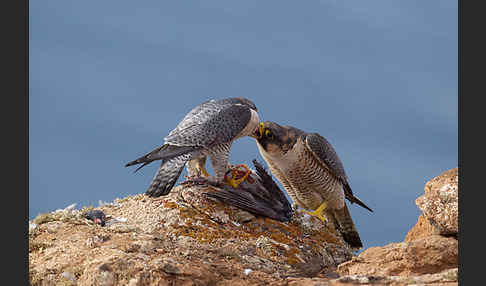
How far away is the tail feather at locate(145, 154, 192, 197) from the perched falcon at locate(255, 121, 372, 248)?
2.00 m

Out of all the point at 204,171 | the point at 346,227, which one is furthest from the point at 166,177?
the point at 346,227

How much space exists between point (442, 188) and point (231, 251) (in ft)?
8.77

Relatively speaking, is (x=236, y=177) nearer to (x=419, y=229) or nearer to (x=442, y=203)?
(x=442, y=203)

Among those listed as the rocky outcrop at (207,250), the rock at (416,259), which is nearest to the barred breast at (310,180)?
the rocky outcrop at (207,250)

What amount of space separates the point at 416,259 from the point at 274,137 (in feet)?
11.2

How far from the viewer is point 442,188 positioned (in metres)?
6.39

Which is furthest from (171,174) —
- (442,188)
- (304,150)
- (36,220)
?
(442,188)

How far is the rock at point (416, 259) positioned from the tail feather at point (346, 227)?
3330mm

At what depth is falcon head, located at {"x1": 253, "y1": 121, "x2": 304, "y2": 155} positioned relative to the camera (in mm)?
8523

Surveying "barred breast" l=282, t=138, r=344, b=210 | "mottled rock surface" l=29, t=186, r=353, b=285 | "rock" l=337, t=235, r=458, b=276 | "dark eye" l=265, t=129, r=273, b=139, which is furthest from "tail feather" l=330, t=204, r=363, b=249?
"rock" l=337, t=235, r=458, b=276

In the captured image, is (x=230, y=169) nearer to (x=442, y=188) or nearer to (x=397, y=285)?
(x=442, y=188)

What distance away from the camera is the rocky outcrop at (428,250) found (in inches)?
226

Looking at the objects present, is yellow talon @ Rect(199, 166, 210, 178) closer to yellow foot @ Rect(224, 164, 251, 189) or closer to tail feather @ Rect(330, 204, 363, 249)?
yellow foot @ Rect(224, 164, 251, 189)

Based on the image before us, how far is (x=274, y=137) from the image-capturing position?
853 cm
